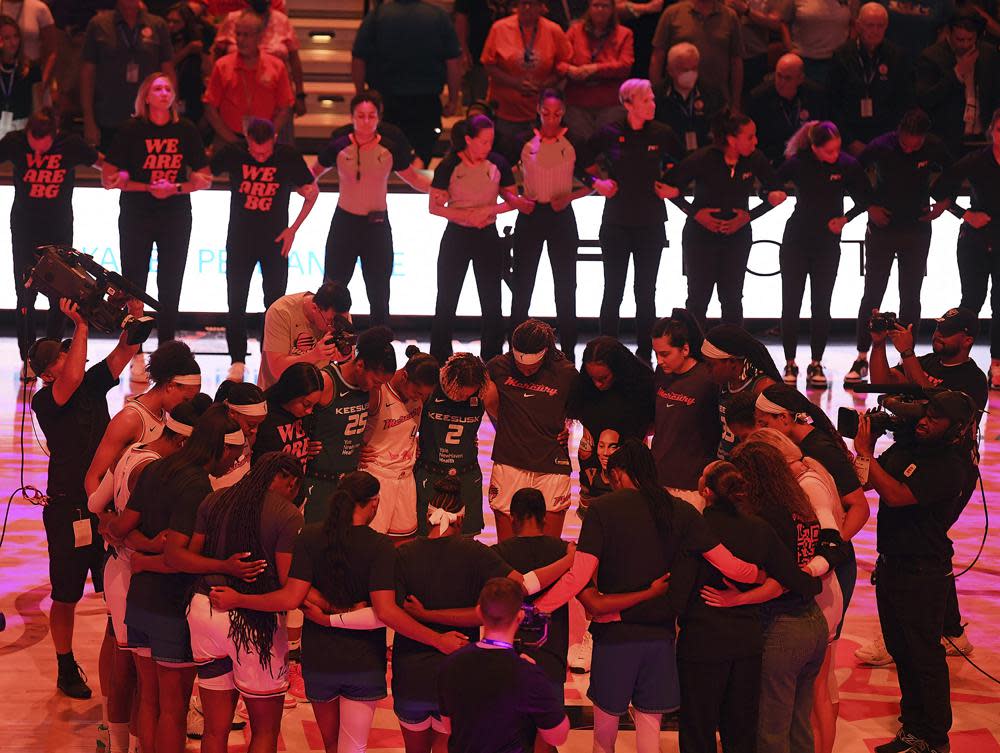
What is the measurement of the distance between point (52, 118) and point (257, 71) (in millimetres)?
1750

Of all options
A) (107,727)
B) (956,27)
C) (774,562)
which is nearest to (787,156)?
(956,27)

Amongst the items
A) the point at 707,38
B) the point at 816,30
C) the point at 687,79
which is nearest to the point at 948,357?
the point at 687,79

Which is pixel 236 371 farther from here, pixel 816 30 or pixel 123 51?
pixel 816 30

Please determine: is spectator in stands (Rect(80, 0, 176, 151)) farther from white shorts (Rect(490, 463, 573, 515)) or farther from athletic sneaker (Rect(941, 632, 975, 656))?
athletic sneaker (Rect(941, 632, 975, 656))

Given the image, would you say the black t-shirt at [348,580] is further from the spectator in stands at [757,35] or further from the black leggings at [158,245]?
the spectator in stands at [757,35]

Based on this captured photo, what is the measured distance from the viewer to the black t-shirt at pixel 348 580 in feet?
15.4

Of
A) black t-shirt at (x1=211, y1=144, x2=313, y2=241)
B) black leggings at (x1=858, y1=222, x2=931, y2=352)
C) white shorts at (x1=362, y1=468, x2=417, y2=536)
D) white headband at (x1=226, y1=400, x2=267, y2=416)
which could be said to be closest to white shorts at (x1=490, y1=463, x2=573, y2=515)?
white shorts at (x1=362, y1=468, x2=417, y2=536)

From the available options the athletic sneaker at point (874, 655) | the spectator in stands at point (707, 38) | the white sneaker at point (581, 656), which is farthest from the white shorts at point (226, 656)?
the spectator in stands at point (707, 38)

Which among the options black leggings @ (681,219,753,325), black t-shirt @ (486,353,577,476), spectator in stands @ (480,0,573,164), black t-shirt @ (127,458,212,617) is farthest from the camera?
spectator in stands @ (480,0,573,164)

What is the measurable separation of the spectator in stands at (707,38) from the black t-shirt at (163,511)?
8019 mm

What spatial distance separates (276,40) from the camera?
12070mm

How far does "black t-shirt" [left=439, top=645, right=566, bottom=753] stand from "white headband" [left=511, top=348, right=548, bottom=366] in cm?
269

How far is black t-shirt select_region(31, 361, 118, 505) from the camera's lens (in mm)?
6078

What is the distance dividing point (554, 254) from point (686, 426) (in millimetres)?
4679
